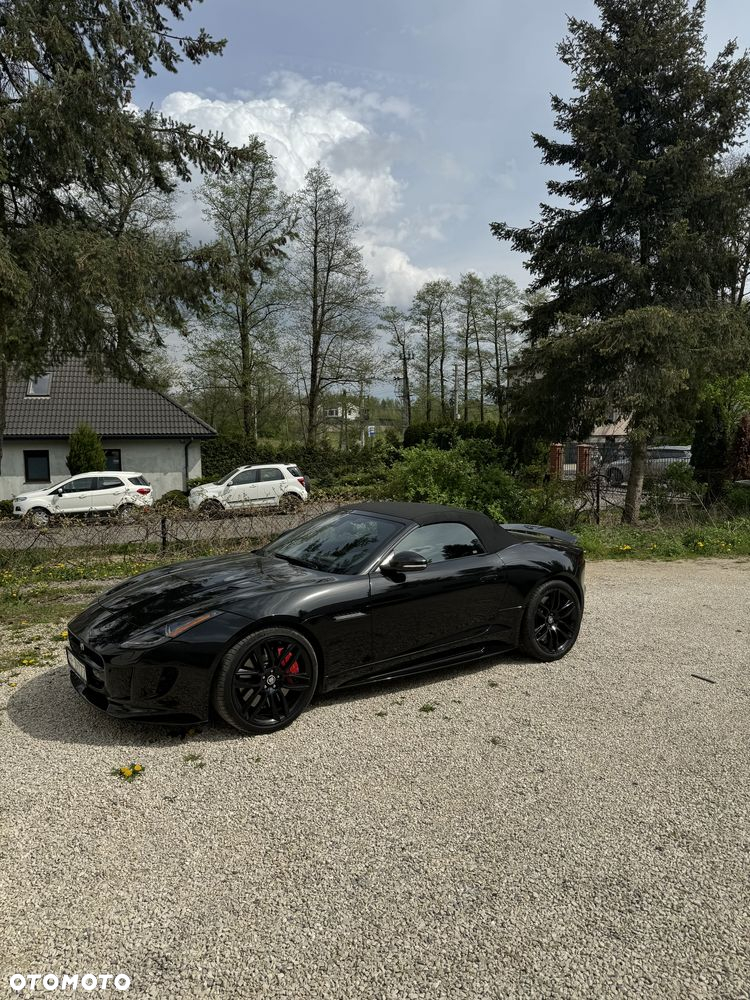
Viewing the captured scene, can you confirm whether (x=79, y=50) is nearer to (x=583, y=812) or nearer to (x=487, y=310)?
(x=583, y=812)

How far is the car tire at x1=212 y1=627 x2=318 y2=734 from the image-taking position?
13.1 ft

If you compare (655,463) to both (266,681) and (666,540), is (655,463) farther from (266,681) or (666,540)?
(266,681)

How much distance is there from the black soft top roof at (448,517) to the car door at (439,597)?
6 cm

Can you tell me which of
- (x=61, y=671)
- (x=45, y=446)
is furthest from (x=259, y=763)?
(x=45, y=446)

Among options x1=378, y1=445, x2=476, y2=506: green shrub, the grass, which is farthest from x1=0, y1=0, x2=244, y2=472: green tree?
the grass

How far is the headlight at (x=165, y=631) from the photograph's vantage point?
12.9ft

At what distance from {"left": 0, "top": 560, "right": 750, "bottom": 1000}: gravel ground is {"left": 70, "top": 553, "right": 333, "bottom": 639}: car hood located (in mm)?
676

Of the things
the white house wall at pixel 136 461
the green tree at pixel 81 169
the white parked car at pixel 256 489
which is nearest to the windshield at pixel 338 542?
the green tree at pixel 81 169

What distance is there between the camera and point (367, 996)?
2.20 meters

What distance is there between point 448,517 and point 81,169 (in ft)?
23.2

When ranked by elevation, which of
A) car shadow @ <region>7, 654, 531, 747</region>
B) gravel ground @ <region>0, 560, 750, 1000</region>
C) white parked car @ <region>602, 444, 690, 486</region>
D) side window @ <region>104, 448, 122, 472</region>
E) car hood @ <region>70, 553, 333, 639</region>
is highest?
side window @ <region>104, 448, 122, 472</region>

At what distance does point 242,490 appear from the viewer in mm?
21031

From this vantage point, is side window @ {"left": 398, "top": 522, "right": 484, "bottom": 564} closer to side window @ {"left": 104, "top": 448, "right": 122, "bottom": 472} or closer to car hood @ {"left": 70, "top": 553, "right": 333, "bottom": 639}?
car hood @ {"left": 70, "top": 553, "right": 333, "bottom": 639}

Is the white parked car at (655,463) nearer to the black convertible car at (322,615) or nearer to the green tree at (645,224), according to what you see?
the green tree at (645,224)
